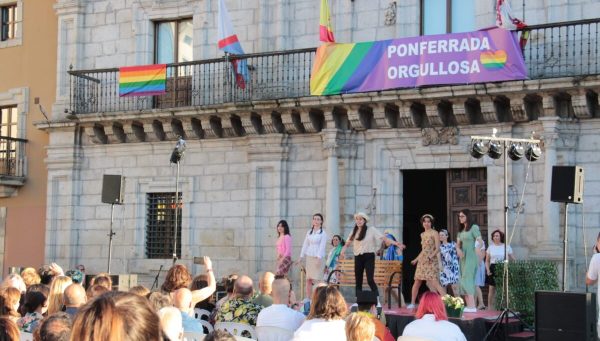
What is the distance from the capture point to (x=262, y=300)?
10.4 meters

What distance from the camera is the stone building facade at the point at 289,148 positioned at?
→ 56.0 feet

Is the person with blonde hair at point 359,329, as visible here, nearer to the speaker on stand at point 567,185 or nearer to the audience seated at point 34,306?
the audience seated at point 34,306

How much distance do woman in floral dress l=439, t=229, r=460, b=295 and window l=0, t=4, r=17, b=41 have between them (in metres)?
14.3

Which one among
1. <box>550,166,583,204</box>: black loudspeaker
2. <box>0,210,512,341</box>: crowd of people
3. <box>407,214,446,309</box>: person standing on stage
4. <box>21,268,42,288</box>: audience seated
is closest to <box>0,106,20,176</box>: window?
<box>0,210,512,341</box>: crowd of people

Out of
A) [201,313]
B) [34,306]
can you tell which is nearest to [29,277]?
[201,313]

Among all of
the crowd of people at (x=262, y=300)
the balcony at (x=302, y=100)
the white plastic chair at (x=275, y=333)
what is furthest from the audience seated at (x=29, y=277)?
the balcony at (x=302, y=100)

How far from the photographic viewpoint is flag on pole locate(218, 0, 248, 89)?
19.9 meters

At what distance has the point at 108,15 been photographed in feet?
74.8

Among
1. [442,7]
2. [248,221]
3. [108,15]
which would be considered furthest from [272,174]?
[108,15]

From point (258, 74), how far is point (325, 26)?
6.97ft

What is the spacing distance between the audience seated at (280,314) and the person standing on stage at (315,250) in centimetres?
800

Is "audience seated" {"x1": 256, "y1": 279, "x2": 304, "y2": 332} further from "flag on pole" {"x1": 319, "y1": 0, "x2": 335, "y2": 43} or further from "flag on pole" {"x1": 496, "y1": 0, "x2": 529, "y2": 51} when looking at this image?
"flag on pole" {"x1": 319, "y1": 0, "x2": 335, "y2": 43}

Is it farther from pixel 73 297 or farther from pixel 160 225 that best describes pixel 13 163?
pixel 73 297

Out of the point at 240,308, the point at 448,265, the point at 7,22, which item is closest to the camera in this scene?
the point at 240,308
